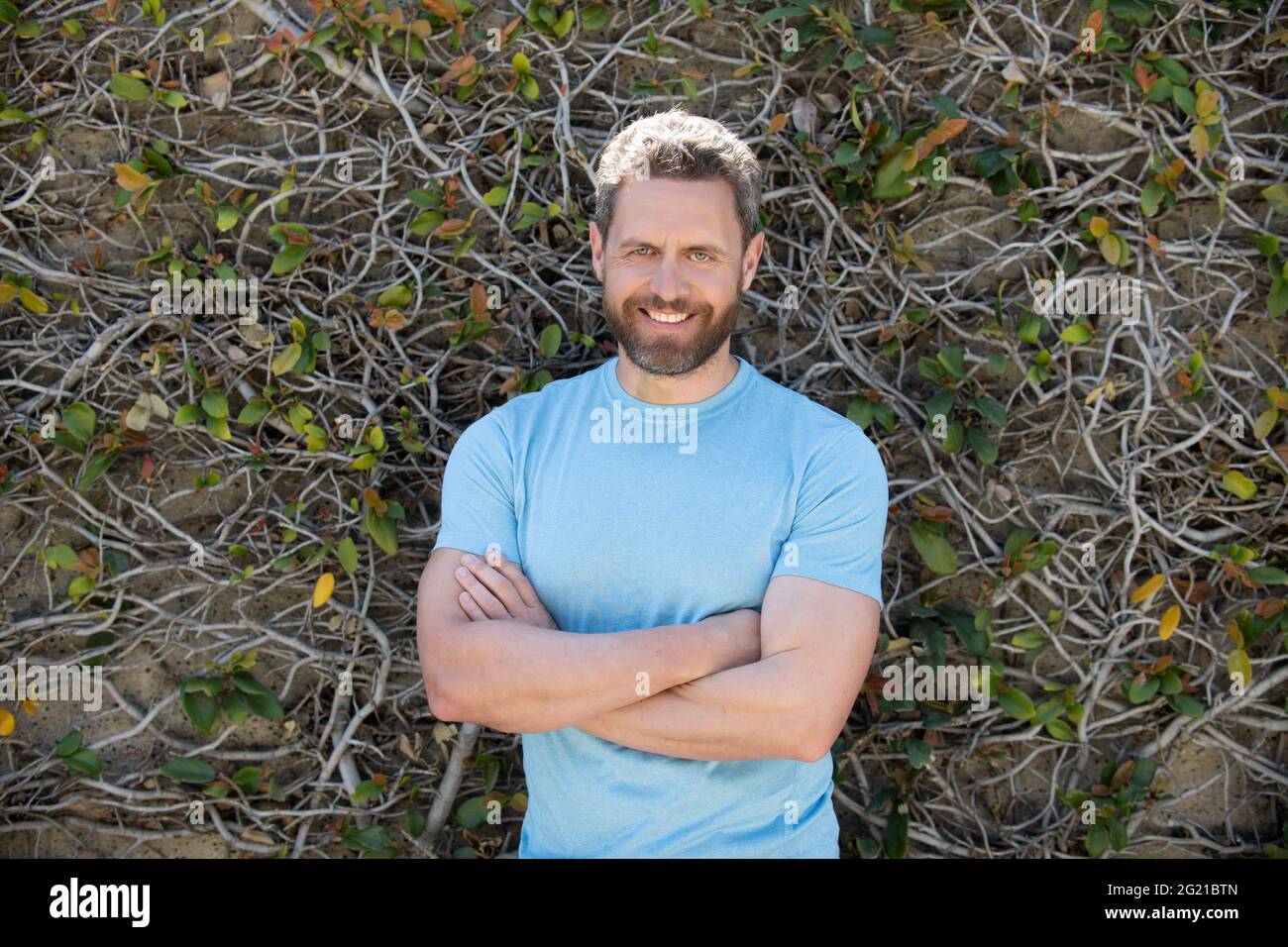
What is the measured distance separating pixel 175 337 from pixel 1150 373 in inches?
87.3

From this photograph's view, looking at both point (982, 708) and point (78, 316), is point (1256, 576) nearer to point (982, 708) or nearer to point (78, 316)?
point (982, 708)

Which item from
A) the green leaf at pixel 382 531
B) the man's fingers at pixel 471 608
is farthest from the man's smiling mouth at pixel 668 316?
the green leaf at pixel 382 531

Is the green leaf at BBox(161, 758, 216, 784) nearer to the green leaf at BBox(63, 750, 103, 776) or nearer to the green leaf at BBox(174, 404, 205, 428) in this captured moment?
the green leaf at BBox(63, 750, 103, 776)

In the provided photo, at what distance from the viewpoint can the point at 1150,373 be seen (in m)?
2.47

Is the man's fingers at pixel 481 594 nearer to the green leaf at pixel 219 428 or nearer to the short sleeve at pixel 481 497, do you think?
the short sleeve at pixel 481 497

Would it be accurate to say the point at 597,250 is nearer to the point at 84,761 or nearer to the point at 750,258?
the point at 750,258

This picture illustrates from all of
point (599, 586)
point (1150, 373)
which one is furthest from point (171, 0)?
point (1150, 373)

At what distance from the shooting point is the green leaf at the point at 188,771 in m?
2.46

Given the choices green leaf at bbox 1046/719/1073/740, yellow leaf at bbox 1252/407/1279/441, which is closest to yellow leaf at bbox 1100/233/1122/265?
yellow leaf at bbox 1252/407/1279/441

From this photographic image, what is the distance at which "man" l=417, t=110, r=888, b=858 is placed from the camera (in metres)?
1.79

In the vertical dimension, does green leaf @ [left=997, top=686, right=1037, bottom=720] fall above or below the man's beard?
below

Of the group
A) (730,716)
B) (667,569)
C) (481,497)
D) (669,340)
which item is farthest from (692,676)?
(669,340)

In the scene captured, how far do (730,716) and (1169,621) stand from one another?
1.20m

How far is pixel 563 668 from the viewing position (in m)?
1.78
